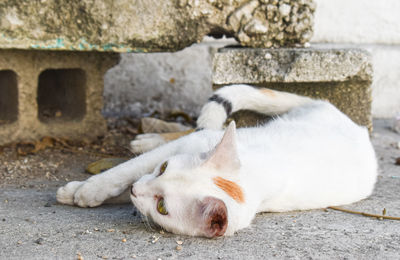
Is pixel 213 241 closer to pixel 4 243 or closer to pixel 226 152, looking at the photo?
pixel 226 152

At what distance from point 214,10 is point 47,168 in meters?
1.52

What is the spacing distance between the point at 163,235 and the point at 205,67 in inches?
132

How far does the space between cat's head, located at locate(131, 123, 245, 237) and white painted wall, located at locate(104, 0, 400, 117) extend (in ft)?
9.99

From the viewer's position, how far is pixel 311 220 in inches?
88.3

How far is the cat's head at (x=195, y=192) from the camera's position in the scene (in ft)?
5.98

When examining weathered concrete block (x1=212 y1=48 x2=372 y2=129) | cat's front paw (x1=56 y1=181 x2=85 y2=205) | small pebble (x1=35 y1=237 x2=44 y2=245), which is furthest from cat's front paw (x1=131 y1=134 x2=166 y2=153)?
small pebble (x1=35 y1=237 x2=44 y2=245)

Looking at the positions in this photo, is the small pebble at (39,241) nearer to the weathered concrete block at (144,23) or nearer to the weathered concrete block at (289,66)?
the weathered concrete block at (144,23)

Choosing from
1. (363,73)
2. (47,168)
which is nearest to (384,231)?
(363,73)

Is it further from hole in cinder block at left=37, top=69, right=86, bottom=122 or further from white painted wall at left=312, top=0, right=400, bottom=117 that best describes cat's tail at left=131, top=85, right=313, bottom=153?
white painted wall at left=312, top=0, right=400, bottom=117

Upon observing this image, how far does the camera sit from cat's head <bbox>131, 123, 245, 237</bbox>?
1.82 metres

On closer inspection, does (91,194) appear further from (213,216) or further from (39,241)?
(213,216)

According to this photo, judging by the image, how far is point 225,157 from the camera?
1894 mm

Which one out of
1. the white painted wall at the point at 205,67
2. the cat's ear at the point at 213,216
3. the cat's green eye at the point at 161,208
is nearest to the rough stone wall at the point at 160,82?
the white painted wall at the point at 205,67

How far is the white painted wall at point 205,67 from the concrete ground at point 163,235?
2403mm
